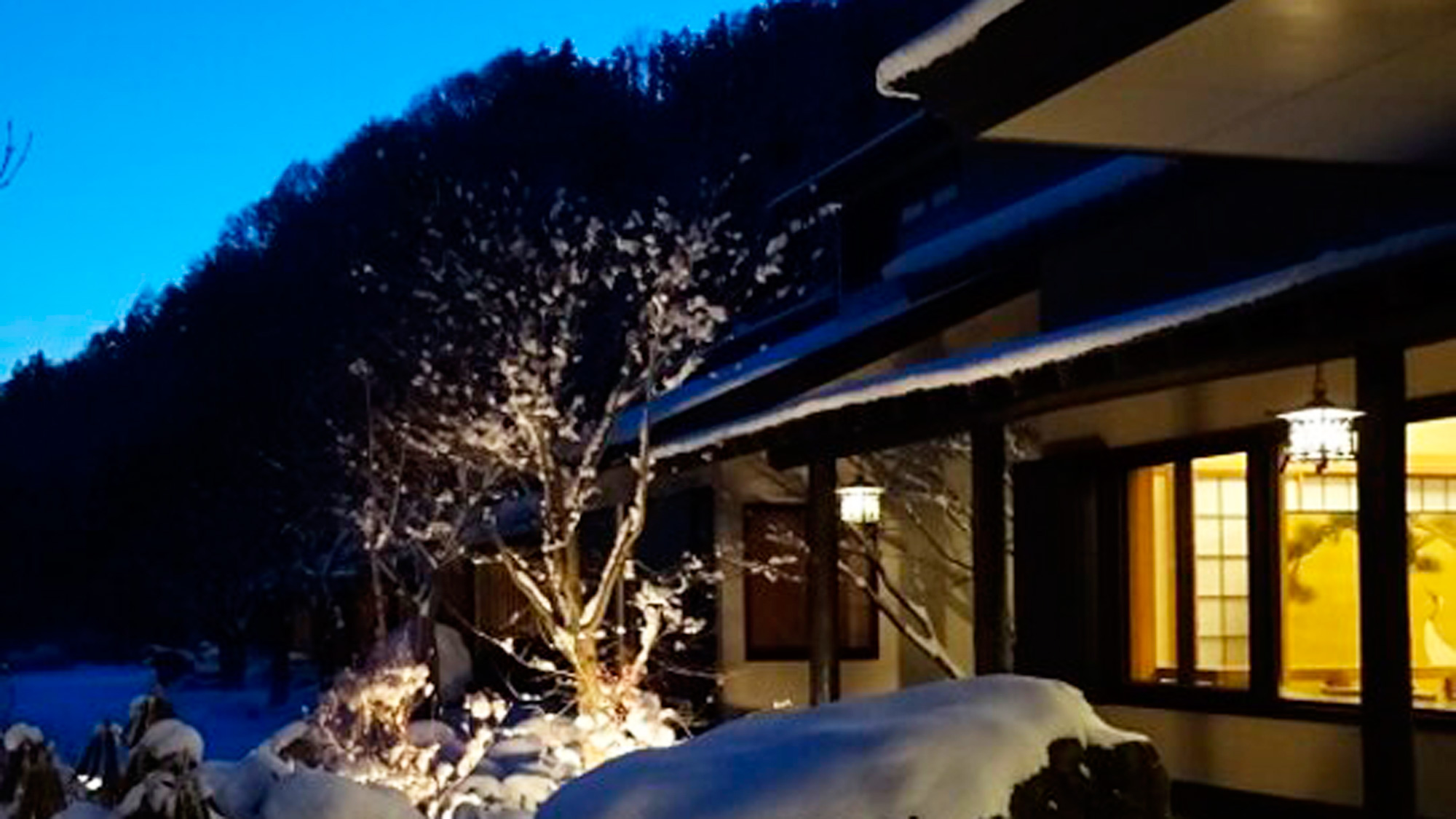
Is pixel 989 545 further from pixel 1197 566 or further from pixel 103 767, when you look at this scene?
pixel 103 767

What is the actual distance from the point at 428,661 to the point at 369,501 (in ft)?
6.95

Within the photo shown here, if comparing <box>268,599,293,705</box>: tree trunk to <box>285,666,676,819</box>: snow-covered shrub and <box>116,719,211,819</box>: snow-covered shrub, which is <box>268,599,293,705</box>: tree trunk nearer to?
<box>285,666,676,819</box>: snow-covered shrub

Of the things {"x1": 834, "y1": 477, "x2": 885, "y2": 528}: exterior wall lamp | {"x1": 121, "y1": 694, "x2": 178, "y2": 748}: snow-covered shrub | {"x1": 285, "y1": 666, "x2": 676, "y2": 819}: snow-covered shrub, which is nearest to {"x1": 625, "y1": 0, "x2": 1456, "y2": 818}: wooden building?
{"x1": 834, "y1": 477, "x2": 885, "y2": 528}: exterior wall lamp

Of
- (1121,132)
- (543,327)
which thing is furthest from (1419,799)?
(543,327)

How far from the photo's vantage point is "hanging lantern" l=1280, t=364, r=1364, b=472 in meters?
9.20

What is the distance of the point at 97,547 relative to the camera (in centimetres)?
4741

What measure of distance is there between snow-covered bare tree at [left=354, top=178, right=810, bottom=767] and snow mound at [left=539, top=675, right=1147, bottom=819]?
7.80 metres

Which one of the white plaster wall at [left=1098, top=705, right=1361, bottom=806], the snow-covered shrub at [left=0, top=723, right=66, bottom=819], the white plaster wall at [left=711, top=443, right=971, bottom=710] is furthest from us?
the white plaster wall at [left=711, top=443, right=971, bottom=710]

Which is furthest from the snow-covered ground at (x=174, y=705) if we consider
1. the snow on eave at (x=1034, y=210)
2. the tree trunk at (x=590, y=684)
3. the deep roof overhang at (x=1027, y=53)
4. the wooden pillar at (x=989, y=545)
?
the deep roof overhang at (x=1027, y=53)

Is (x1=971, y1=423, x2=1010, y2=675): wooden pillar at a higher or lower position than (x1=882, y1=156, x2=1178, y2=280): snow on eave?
lower

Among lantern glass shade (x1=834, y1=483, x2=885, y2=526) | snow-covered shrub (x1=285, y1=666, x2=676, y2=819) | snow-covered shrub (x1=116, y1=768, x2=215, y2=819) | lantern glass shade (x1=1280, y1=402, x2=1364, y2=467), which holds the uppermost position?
lantern glass shade (x1=1280, y1=402, x2=1364, y2=467)

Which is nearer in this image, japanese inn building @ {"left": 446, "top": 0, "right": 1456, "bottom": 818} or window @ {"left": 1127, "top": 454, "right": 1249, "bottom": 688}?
japanese inn building @ {"left": 446, "top": 0, "right": 1456, "bottom": 818}

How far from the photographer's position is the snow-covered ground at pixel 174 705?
83.7 feet

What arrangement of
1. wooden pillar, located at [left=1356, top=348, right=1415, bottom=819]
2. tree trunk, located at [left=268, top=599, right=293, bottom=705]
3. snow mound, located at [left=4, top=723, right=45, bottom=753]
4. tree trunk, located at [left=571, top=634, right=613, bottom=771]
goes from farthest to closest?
tree trunk, located at [left=268, top=599, right=293, bottom=705], tree trunk, located at [left=571, top=634, right=613, bottom=771], snow mound, located at [left=4, top=723, right=45, bottom=753], wooden pillar, located at [left=1356, top=348, right=1415, bottom=819]
